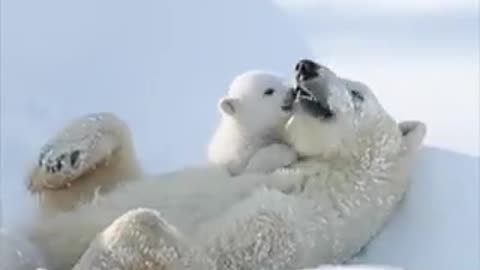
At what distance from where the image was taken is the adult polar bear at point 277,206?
2299 millimetres

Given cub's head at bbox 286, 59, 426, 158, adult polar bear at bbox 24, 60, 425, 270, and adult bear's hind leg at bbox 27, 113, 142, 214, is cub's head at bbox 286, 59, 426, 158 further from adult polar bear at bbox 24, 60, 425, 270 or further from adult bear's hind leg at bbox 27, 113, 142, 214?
adult bear's hind leg at bbox 27, 113, 142, 214

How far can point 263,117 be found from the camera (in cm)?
282

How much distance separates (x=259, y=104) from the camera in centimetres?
283

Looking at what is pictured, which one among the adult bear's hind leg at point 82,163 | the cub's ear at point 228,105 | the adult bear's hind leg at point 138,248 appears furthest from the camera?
the cub's ear at point 228,105

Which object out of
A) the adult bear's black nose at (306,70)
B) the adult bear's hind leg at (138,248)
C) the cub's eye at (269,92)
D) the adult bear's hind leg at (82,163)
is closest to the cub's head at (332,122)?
the adult bear's black nose at (306,70)

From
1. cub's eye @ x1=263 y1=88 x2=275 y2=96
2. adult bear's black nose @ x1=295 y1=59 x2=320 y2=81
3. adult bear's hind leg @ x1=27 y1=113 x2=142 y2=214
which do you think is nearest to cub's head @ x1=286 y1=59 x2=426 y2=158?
adult bear's black nose @ x1=295 y1=59 x2=320 y2=81

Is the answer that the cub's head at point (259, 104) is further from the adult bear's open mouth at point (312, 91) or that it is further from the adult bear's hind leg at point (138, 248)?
the adult bear's hind leg at point (138, 248)

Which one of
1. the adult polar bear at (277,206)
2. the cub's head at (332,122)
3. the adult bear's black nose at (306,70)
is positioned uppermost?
the adult bear's black nose at (306,70)

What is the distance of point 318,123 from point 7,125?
28.2 inches

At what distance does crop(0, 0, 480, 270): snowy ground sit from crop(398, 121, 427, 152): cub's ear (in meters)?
A: 0.06

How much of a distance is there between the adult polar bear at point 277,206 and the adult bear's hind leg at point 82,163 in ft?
0.03

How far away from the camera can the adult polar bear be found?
2.30m

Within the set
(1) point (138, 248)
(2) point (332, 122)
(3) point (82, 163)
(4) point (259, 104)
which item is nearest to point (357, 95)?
(2) point (332, 122)

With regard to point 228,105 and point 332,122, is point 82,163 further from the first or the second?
point 332,122
